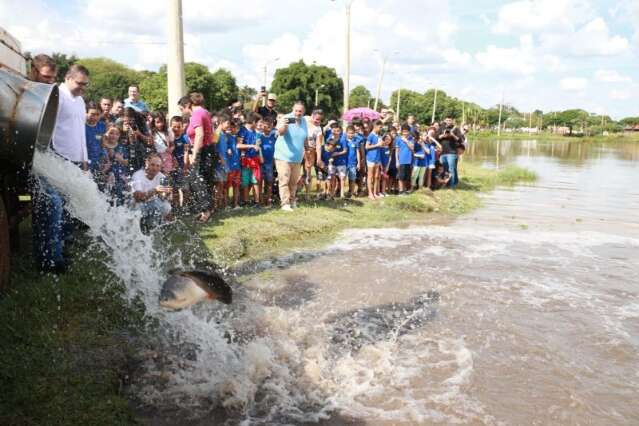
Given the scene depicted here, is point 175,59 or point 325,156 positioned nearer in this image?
→ point 175,59

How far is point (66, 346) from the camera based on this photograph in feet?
13.6

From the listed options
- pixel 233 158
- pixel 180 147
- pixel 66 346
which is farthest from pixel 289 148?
pixel 66 346

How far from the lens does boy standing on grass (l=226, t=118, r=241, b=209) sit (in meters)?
9.26

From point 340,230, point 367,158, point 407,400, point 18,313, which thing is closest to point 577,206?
point 367,158

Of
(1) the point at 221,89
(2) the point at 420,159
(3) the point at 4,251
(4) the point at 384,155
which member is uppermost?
(1) the point at 221,89

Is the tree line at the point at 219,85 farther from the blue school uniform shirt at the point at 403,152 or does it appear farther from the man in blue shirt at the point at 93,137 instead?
the man in blue shirt at the point at 93,137

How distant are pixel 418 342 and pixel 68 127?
395 cm

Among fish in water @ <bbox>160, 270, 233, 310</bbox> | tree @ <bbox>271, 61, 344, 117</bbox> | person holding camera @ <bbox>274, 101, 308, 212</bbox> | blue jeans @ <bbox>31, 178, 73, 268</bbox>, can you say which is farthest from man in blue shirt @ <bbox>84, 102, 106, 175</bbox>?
tree @ <bbox>271, 61, 344, 117</bbox>

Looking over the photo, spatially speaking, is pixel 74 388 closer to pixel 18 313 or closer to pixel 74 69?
pixel 18 313

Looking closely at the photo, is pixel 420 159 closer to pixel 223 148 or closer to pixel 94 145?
pixel 223 148

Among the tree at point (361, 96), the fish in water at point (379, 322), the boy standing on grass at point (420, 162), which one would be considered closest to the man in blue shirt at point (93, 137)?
the fish in water at point (379, 322)

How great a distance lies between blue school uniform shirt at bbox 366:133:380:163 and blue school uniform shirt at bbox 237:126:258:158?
11.1 feet

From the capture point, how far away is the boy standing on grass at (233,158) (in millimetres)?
9258

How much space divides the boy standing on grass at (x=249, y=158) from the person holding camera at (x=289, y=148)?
354 mm
